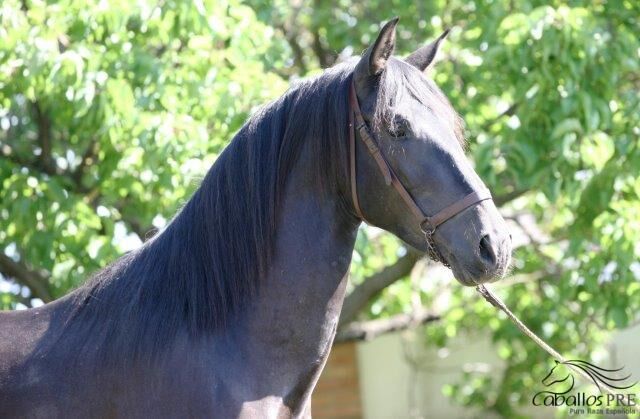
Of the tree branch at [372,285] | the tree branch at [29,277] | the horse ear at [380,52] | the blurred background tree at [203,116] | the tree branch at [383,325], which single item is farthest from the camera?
the tree branch at [383,325]

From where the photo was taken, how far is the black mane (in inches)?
104

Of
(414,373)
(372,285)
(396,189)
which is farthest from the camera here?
(414,373)

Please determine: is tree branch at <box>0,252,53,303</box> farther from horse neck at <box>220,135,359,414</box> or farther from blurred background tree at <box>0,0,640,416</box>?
horse neck at <box>220,135,359,414</box>

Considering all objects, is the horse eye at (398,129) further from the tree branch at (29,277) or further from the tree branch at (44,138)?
the tree branch at (44,138)

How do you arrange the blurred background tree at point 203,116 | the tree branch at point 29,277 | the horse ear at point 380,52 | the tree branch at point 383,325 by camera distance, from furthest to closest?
the tree branch at point 383,325
the tree branch at point 29,277
the blurred background tree at point 203,116
the horse ear at point 380,52

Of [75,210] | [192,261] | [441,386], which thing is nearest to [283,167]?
[192,261]

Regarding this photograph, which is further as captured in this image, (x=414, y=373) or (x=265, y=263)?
(x=414, y=373)

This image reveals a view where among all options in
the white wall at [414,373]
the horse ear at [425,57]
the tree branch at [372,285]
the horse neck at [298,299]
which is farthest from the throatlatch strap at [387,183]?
the white wall at [414,373]

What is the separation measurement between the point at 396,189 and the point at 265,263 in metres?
0.46

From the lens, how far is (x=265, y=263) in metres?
2.70

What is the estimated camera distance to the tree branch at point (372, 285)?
5.67 metres

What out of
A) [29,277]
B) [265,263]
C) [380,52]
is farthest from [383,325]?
[380,52]

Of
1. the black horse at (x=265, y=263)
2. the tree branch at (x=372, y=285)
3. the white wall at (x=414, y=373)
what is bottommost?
the white wall at (x=414, y=373)

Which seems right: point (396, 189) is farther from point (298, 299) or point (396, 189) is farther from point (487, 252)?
point (298, 299)
